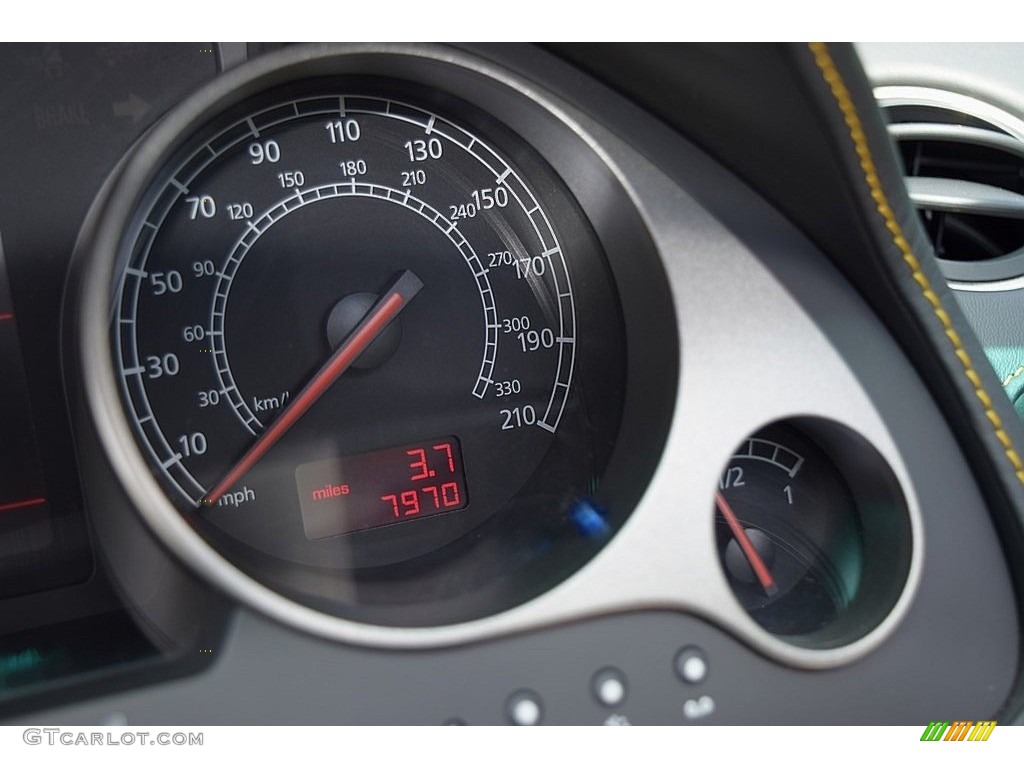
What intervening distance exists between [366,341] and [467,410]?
0.58 feet

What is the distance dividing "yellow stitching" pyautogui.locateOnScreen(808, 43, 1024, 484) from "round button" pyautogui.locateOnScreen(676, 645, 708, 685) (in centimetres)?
47

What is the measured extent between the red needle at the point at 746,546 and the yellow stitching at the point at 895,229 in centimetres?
34

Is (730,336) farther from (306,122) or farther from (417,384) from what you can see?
(306,122)

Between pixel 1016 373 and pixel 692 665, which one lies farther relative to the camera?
pixel 1016 373

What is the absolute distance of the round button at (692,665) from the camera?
47.6 inches

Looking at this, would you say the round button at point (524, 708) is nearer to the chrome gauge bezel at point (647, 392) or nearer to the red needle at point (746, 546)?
the chrome gauge bezel at point (647, 392)

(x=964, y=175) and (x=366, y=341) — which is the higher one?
(x=964, y=175)

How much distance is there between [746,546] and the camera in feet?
4.44

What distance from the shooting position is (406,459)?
1.36m
